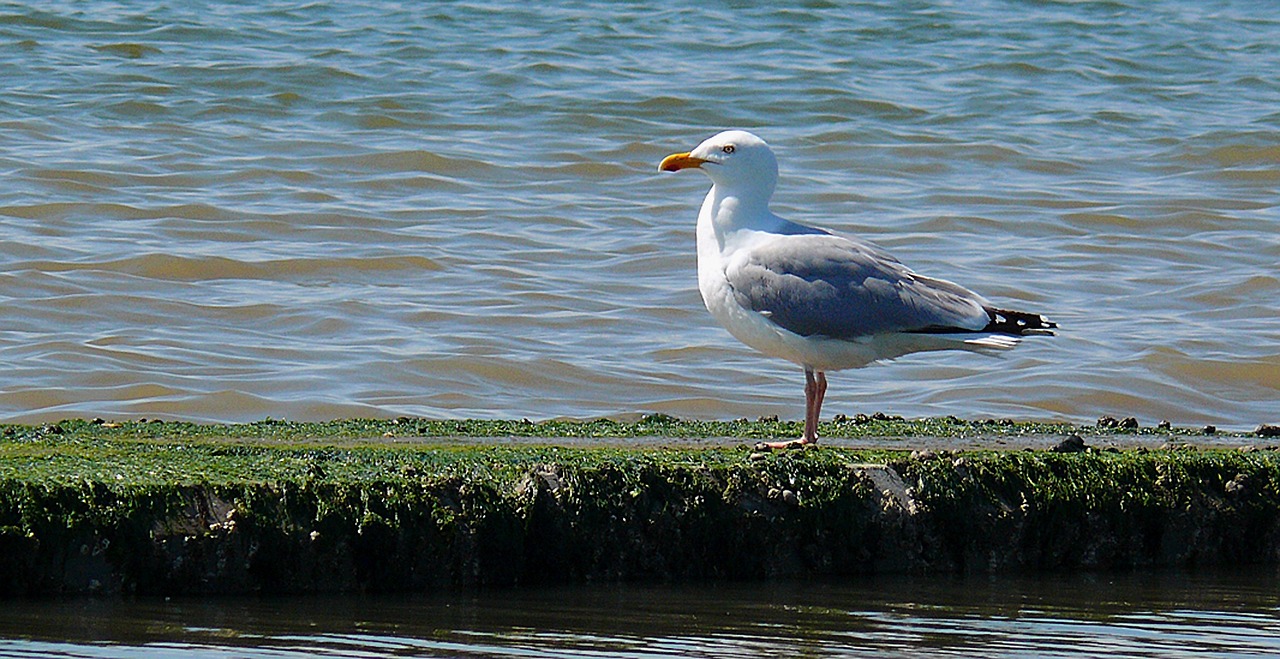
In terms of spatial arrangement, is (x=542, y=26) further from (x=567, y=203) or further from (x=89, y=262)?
(x=89, y=262)

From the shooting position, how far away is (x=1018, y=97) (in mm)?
15844

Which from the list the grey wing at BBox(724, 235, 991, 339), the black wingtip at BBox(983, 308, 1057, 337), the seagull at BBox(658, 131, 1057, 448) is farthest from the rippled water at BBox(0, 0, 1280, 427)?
the black wingtip at BBox(983, 308, 1057, 337)

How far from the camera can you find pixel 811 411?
5219 millimetres

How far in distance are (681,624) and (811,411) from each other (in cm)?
183

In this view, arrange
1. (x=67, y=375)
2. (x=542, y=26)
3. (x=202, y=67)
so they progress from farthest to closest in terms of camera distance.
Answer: (x=542, y=26), (x=202, y=67), (x=67, y=375)

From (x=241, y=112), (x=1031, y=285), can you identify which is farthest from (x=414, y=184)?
(x=1031, y=285)

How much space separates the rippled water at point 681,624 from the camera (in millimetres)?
3182

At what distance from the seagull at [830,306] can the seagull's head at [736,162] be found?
16 centimetres

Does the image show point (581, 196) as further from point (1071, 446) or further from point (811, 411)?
point (1071, 446)

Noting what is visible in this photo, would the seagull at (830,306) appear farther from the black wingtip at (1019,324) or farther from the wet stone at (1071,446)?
the wet stone at (1071,446)

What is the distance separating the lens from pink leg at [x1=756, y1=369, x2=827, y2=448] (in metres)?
4.92

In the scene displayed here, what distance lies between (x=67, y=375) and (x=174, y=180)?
4.43 meters

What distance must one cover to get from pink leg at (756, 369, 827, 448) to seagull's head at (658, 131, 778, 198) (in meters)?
0.68

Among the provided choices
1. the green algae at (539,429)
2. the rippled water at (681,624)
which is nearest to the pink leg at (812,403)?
the green algae at (539,429)
